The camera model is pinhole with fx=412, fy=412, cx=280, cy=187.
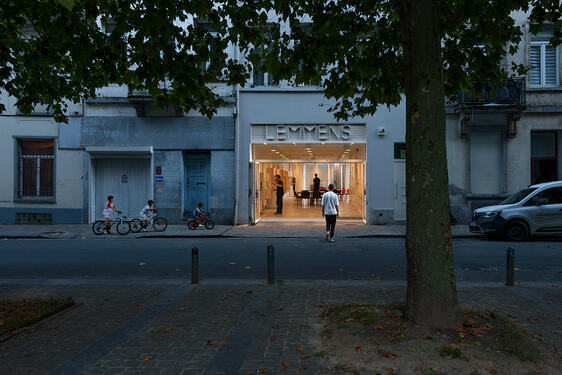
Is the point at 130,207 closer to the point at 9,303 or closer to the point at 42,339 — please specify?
the point at 9,303

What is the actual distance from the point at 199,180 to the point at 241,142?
2.43m

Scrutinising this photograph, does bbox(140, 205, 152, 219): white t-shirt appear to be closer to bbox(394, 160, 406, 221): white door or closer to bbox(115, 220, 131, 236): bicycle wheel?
bbox(115, 220, 131, 236): bicycle wheel

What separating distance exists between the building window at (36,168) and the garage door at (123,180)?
199cm

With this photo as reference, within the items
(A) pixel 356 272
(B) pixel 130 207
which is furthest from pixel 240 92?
(A) pixel 356 272

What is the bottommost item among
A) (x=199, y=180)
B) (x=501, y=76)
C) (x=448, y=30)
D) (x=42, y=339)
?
(x=42, y=339)

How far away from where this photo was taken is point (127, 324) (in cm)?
527

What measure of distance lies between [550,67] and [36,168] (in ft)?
71.9

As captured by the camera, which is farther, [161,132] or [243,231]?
[161,132]

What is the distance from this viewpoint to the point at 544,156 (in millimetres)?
17141

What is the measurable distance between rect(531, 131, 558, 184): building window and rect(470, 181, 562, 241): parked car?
4.96 meters

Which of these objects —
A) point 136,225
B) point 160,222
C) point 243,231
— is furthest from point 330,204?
point 136,225

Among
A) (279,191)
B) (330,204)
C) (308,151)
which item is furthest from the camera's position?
(279,191)

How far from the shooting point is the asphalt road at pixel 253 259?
812 cm

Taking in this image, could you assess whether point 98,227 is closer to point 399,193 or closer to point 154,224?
point 154,224
